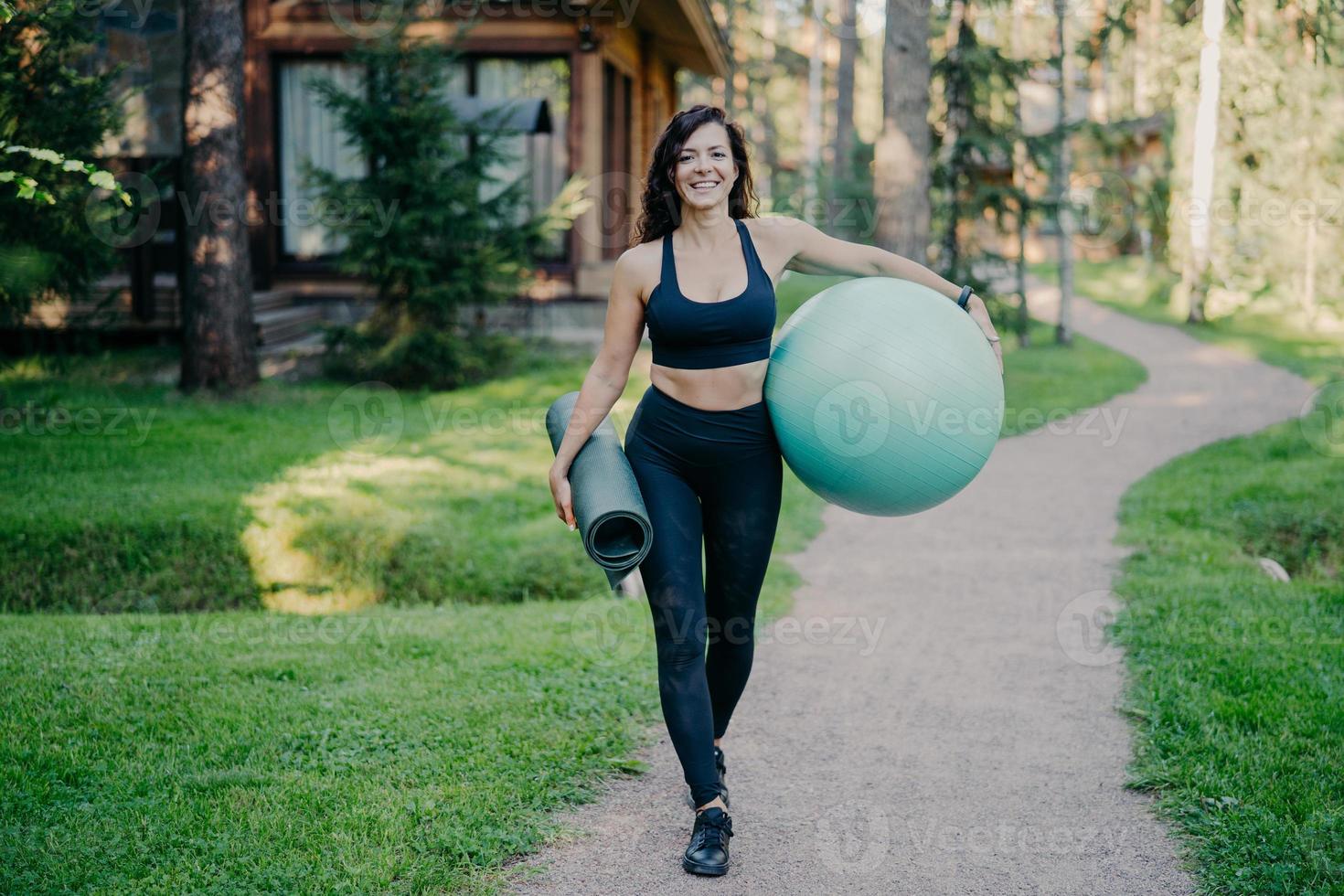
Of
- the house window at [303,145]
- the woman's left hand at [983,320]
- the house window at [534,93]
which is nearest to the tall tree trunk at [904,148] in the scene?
the house window at [534,93]

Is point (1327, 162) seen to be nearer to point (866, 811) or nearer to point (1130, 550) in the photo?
point (1130, 550)

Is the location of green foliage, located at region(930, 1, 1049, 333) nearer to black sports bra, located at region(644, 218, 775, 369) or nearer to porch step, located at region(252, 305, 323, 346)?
porch step, located at region(252, 305, 323, 346)

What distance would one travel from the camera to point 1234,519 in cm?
727

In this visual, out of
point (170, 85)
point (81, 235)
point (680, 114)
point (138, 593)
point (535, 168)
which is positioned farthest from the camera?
point (535, 168)

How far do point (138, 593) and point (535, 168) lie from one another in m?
9.03

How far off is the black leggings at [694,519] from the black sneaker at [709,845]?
51mm

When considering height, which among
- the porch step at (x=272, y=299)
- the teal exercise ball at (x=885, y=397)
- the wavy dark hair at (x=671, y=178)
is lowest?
the porch step at (x=272, y=299)

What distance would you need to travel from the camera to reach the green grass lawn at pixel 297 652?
330cm

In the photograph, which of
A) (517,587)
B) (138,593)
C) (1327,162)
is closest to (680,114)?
(517,587)

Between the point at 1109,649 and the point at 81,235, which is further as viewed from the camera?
the point at 81,235

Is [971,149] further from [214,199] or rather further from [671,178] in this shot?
[671,178]

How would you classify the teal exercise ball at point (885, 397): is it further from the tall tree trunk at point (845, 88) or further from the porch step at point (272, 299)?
the tall tree trunk at point (845, 88)

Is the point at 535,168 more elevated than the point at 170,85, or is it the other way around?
the point at 170,85

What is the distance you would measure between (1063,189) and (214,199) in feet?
37.7
